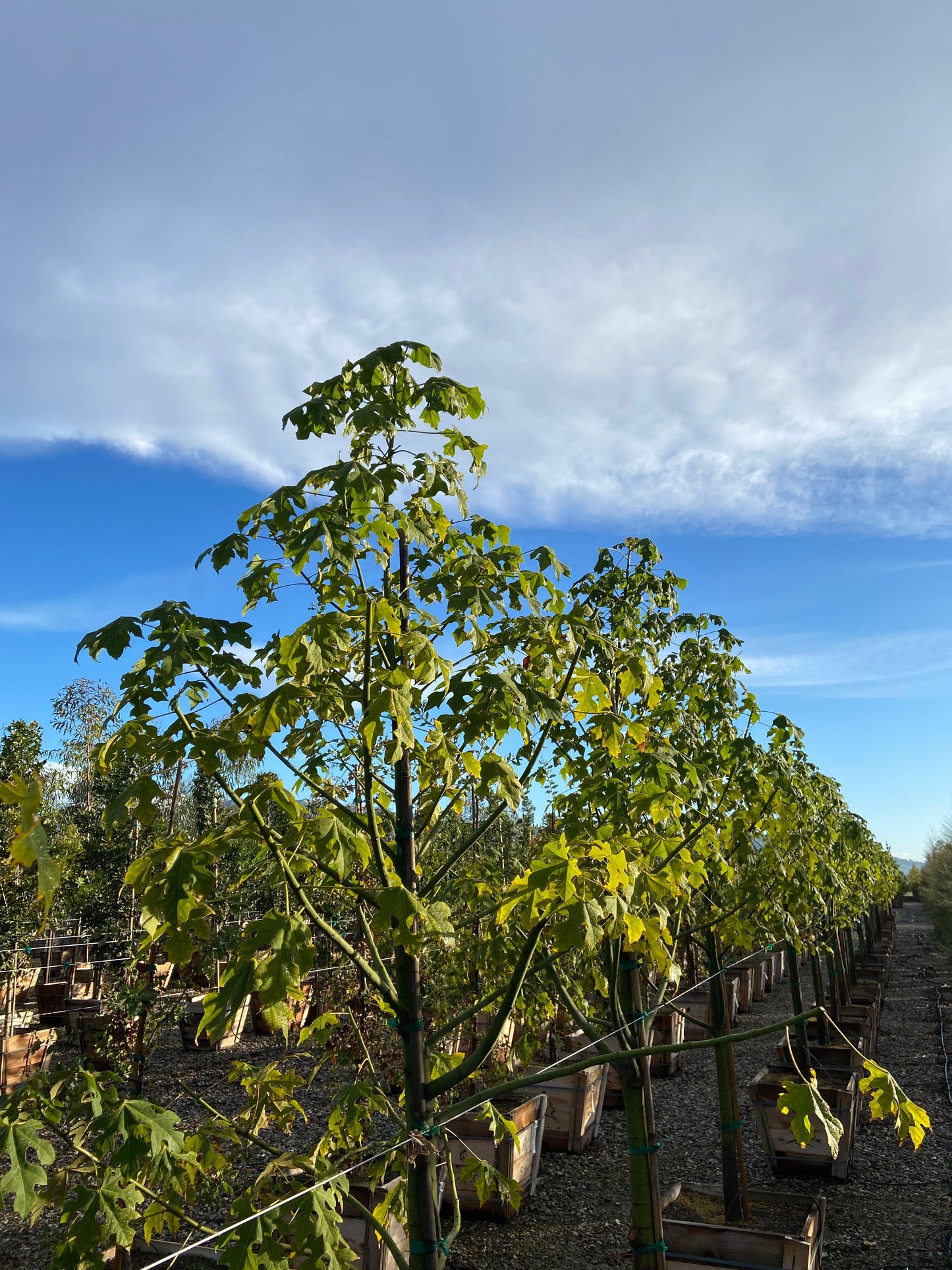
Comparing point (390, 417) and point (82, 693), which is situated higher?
point (82, 693)

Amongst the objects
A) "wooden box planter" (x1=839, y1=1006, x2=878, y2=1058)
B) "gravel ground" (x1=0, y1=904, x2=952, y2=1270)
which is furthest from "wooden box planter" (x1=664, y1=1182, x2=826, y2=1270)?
"wooden box planter" (x1=839, y1=1006, x2=878, y2=1058)

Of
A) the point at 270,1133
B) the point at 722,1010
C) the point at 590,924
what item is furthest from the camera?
the point at 270,1133

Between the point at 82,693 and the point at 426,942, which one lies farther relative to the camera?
the point at 82,693

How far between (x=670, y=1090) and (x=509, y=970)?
275 inches

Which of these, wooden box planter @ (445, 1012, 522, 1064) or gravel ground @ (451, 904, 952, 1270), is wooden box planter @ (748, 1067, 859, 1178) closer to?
gravel ground @ (451, 904, 952, 1270)

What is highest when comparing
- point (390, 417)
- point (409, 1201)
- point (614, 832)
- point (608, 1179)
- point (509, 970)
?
point (390, 417)

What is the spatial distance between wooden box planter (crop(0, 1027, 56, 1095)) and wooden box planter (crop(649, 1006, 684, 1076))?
8087 millimetres

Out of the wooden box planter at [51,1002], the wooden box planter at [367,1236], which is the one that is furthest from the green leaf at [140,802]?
the wooden box planter at [51,1002]

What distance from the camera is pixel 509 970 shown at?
15.1 ft

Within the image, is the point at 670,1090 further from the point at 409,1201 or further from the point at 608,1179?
the point at 409,1201

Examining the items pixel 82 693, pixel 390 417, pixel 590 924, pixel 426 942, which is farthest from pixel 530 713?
pixel 82 693

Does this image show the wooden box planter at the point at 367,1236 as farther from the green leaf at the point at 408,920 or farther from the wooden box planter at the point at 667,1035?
the wooden box planter at the point at 667,1035

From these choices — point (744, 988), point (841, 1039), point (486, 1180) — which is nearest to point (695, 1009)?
point (744, 988)

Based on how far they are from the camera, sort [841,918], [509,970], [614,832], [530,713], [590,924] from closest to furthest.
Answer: [590,924] < [530,713] < [614,832] < [509,970] < [841,918]
